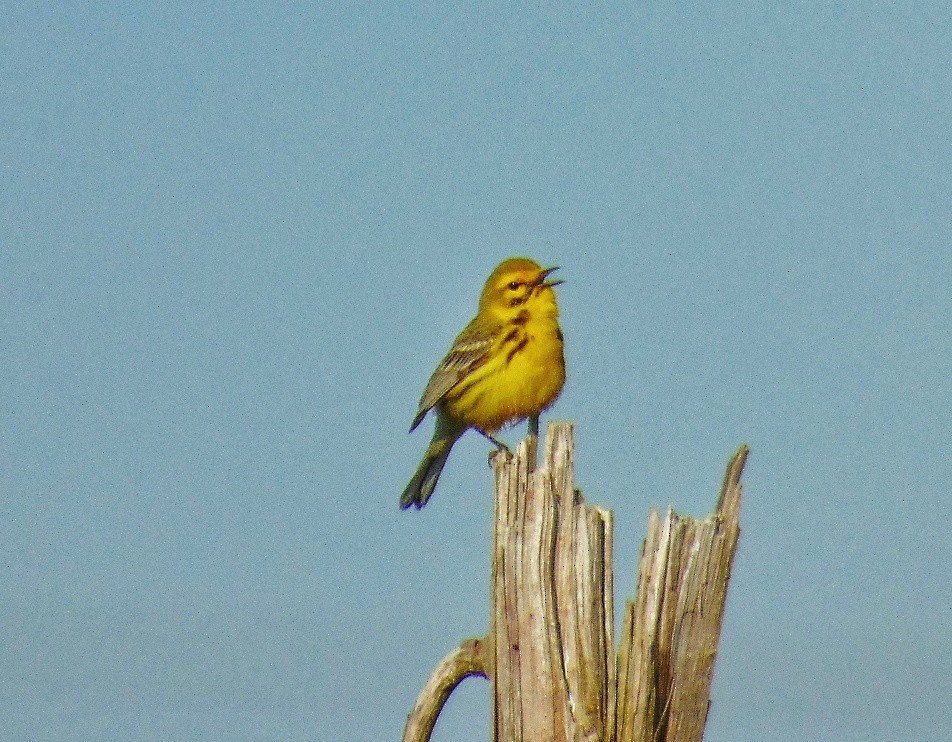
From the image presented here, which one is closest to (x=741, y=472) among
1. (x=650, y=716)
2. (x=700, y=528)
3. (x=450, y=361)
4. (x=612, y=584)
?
(x=700, y=528)

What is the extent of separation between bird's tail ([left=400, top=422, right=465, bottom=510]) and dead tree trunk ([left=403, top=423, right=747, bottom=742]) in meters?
5.40

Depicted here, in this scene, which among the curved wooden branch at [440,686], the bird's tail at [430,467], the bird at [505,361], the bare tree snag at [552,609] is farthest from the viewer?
the bird's tail at [430,467]

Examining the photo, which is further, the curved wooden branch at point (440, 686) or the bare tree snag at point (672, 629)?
the curved wooden branch at point (440, 686)

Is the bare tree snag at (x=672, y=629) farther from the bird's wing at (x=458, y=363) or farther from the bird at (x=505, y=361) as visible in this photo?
the bird's wing at (x=458, y=363)

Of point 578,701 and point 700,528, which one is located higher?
point 700,528

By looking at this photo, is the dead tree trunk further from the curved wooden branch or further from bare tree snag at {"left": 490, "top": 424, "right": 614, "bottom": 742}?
the curved wooden branch

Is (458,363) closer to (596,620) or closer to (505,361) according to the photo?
(505,361)

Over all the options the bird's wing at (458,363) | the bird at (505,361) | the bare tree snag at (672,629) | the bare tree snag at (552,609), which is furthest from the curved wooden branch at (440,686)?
the bird's wing at (458,363)

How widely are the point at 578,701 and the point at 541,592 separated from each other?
578 millimetres

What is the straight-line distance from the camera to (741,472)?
287 inches

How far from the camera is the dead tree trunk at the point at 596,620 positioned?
7066 mm

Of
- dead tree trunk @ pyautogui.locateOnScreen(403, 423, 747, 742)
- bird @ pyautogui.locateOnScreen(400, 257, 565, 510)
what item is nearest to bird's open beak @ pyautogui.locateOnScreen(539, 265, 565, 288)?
bird @ pyautogui.locateOnScreen(400, 257, 565, 510)

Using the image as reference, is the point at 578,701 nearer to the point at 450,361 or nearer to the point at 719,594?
the point at 719,594

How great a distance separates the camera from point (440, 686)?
801 centimetres
